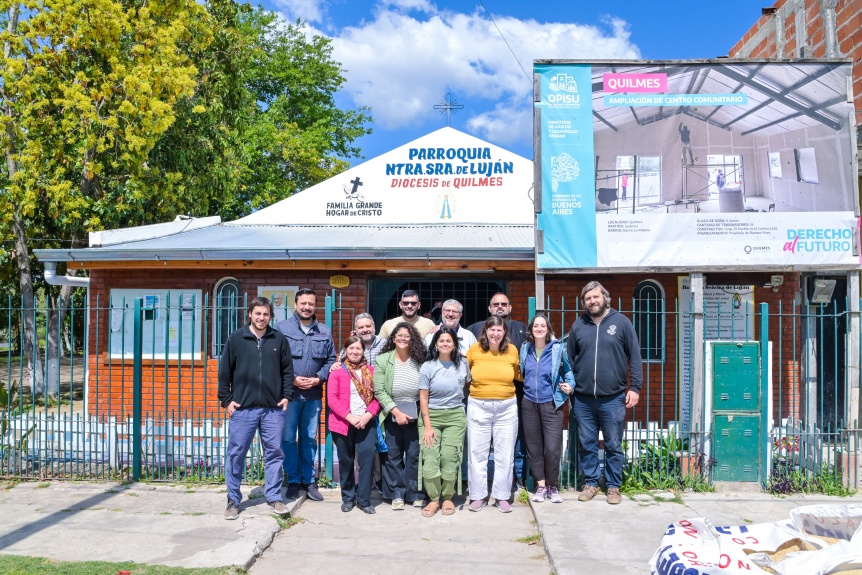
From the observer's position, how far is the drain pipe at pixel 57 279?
10219 mm

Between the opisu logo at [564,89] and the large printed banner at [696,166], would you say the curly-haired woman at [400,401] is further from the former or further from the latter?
the opisu logo at [564,89]

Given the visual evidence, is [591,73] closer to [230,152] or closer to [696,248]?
[696,248]

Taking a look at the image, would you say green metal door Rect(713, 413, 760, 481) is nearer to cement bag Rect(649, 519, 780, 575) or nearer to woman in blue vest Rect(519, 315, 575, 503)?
woman in blue vest Rect(519, 315, 575, 503)

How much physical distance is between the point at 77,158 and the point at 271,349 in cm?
1058

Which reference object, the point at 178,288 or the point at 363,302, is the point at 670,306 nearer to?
the point at 363,302

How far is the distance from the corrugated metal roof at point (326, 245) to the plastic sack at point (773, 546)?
17.6 ft

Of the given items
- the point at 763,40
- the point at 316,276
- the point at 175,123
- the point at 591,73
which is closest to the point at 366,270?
the point at 316,276

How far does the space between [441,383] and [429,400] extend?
0.19m

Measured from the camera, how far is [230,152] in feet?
59.0

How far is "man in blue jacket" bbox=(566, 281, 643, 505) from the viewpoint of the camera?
634 cm

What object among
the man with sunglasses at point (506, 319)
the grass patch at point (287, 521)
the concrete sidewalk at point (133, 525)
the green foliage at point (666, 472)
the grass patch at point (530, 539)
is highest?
the man with sunglasses at point (506, 319)

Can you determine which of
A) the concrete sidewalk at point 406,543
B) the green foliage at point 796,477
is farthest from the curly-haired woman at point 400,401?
the green foliage at point 796,477

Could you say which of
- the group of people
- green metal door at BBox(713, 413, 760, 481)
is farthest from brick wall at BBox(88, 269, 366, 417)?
green metal door at BBox(713, 413, 760, 481)

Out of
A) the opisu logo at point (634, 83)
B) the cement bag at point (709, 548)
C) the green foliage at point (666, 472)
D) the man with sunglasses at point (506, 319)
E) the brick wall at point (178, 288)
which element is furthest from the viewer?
the brick wall at point (178, 288)
